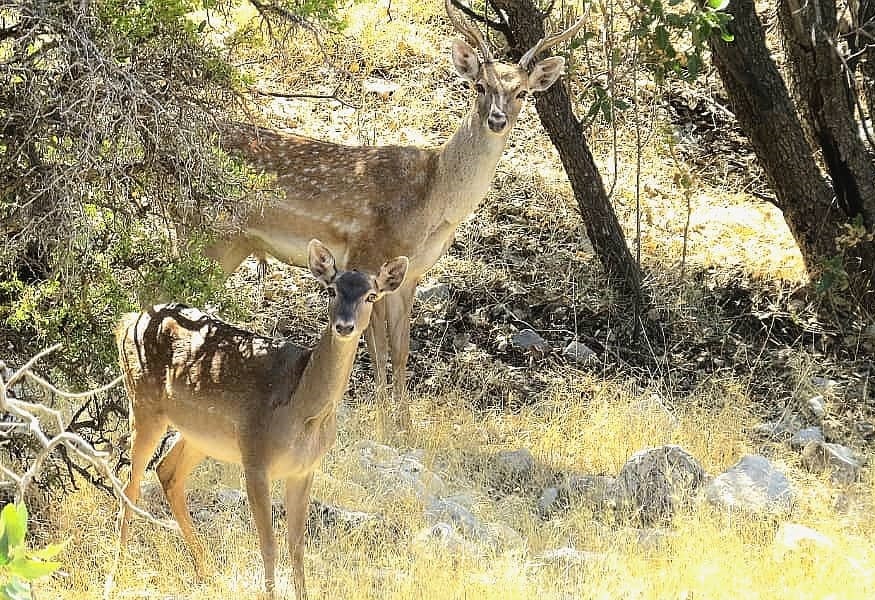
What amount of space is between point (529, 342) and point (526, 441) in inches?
75.0

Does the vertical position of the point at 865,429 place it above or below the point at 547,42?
below

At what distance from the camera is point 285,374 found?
18.4 feet

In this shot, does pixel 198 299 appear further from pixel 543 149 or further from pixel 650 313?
pixel 543 149

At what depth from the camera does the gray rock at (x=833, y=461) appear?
24.5 feet

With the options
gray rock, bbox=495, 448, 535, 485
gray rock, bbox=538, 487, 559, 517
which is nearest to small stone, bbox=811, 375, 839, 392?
gray rock, bbox=495, 448, 535, 485

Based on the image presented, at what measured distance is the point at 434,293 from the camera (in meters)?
10.6

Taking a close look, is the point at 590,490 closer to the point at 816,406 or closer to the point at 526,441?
the point at 526,441

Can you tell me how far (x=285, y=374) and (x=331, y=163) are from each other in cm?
332

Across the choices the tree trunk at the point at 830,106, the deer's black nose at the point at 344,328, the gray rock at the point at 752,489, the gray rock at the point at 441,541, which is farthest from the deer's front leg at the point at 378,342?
the tree trunk at the point at 830,106

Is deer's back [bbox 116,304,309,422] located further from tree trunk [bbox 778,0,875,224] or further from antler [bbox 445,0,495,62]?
tree trunk [bbox 778,0,875,224]

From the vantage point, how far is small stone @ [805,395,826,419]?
854 cm

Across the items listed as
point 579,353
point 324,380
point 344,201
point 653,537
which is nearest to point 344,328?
point 324,380

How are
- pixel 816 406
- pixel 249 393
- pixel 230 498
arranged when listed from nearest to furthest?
pixel 249 393 < pixel 230 498 < pixel 816 406

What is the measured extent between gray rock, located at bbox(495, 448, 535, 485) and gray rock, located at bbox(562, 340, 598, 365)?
6.39ft
